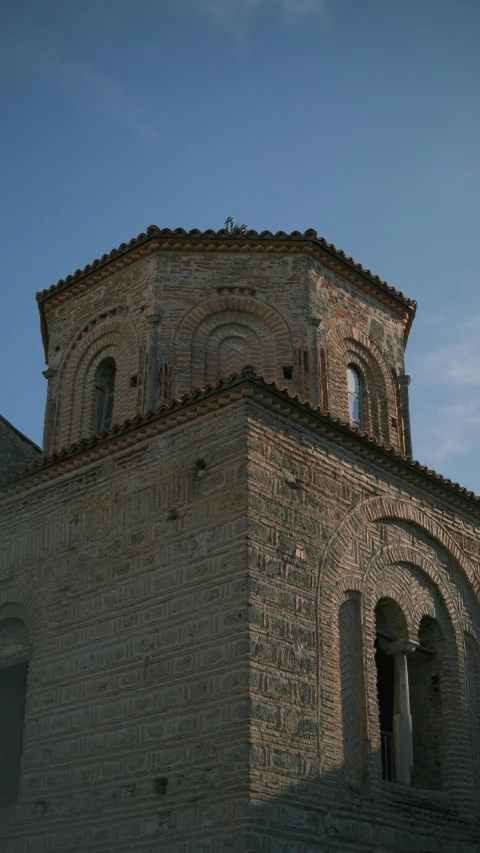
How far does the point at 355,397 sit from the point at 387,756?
462 centimetres

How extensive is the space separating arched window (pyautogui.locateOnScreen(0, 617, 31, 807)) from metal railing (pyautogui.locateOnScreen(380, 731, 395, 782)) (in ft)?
12.3

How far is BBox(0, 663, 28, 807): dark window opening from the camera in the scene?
11086 millimetres

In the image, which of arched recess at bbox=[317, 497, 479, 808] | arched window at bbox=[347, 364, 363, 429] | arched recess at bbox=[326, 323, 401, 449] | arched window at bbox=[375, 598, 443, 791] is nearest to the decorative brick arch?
arched recess at bbox=[317, 497, 479, 808]

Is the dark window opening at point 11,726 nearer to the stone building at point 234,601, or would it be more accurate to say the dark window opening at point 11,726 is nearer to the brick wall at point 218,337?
the stone building at point 234,601

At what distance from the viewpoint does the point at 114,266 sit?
13.3 meters

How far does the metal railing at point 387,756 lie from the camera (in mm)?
10203

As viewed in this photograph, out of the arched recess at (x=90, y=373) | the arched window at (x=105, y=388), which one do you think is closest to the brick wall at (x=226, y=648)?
the arched recess at (x=90, y=373)

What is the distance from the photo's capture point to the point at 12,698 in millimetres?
11500

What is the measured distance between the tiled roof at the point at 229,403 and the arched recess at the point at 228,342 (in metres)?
1.86

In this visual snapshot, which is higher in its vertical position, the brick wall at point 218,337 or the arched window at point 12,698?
the brick wall at point 218,337

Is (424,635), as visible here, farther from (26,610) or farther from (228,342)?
(26,610)

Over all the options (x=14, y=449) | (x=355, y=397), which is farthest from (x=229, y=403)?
(x=14, y=449)

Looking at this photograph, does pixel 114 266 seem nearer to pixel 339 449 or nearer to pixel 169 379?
pixel 169 379

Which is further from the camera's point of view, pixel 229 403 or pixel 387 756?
pixel 387 756
